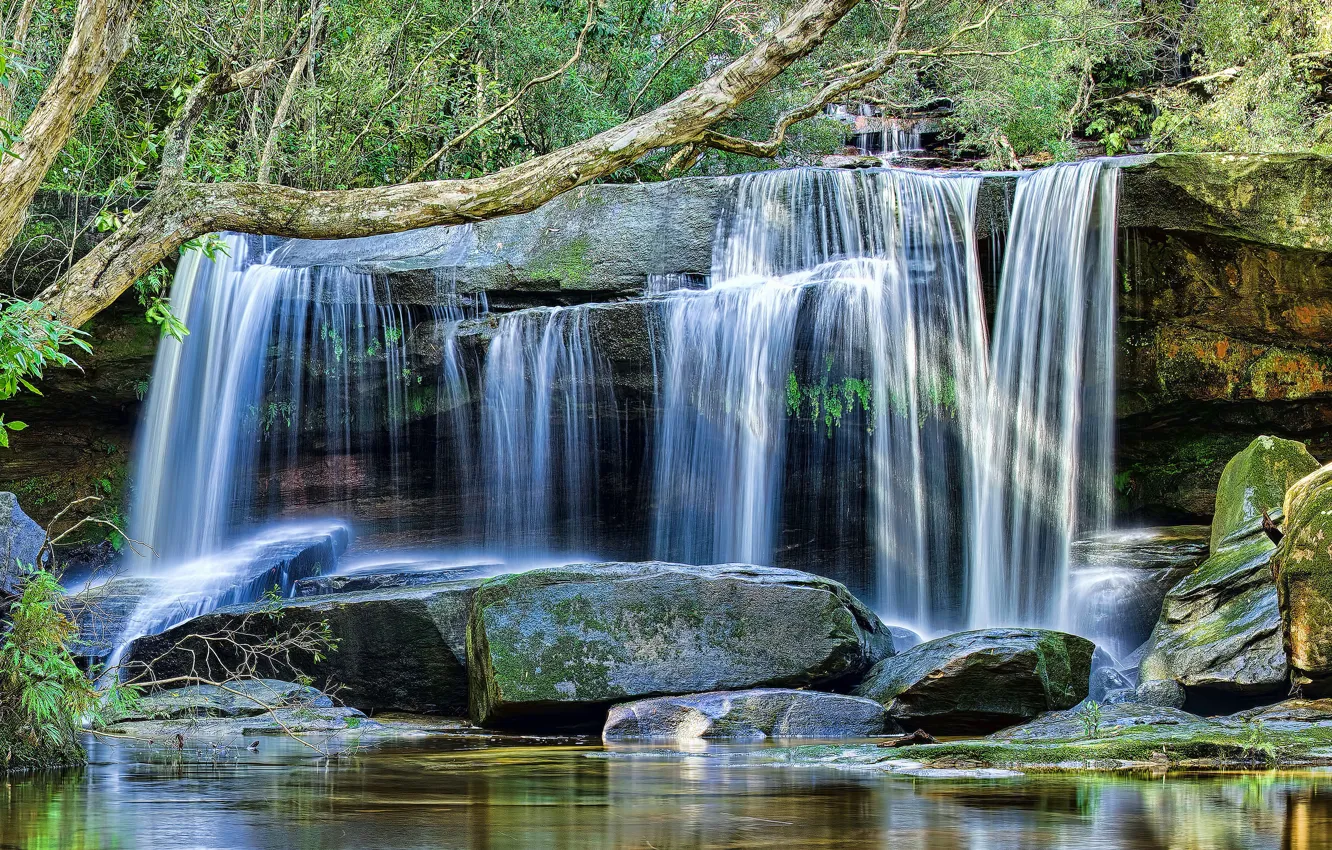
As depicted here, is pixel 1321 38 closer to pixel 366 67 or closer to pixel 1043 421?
pixel 1043 421

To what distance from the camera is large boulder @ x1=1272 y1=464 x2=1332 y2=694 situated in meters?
Answer: 7.11

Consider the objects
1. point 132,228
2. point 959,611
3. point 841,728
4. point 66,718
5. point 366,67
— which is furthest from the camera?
point 366,67

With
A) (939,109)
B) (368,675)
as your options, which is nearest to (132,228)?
(368,675)

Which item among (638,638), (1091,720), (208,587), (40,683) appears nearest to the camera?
(40,683)

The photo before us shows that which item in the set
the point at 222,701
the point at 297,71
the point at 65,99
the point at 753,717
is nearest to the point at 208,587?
the point at 222,701

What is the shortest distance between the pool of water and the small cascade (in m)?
8.69

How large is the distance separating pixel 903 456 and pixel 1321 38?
492 inches

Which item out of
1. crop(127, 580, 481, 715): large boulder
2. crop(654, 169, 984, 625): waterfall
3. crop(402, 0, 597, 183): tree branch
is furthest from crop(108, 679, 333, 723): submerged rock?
crop(402, 0, 597, 183): tree branch

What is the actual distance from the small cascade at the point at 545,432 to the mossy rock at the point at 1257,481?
21.7 ft

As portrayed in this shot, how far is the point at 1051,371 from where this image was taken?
14.3 metres

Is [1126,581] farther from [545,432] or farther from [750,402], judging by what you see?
[545,432]

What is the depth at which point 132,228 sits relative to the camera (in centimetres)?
710

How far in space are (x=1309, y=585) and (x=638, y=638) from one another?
4379 millimetres

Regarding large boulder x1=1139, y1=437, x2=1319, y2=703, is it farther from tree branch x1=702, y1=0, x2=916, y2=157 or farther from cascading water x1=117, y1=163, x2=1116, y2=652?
tree branch x1=702, y1=0, x2=916, y2=157
